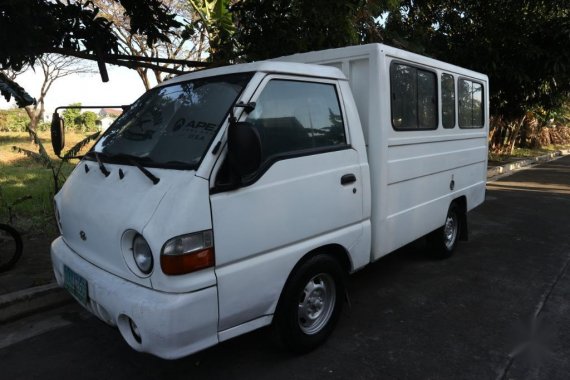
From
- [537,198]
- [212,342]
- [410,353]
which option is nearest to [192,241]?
[212,342]

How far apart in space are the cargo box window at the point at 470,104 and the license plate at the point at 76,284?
166 inches

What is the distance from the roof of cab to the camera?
283cm

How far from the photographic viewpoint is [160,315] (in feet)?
7.43

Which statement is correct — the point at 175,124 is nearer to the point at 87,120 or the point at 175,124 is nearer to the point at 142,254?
the point at 142,254

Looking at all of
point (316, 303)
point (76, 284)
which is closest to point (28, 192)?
point (76, 284)

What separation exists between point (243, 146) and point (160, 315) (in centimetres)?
96

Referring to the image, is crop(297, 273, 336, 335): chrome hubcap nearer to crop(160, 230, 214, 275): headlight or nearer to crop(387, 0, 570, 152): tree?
crop(160, 230, 214, 275): headlight

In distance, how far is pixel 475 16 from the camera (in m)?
11.4

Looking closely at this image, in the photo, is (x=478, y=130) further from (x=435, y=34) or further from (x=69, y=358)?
(x=435, y=34)

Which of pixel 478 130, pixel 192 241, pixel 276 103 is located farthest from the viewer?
pixel 478 130

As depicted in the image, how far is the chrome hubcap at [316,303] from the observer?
311 centimetres

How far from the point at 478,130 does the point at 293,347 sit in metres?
4.08

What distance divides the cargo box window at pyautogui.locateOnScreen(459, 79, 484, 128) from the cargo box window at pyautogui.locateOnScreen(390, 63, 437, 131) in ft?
2.96

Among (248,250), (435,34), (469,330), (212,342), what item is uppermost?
(435,34)
